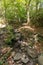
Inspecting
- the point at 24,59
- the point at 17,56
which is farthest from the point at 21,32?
the point at 24,59

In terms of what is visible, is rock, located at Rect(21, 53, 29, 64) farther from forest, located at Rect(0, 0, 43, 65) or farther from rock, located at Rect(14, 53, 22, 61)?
rock, located at Rect(14, 53, 22, 61)

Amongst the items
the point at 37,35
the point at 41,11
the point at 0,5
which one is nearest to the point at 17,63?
the point at 37,35

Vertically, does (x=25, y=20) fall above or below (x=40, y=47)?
above

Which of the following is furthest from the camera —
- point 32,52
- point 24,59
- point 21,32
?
point 21,32

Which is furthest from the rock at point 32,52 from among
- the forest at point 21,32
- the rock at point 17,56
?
the rock at point 17,56

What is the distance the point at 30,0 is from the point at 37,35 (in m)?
2.00

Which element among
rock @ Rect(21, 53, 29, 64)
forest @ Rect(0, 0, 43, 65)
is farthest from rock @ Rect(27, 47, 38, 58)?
rock @ Rect(21, 53, 29, 64)

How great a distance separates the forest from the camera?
7.17m

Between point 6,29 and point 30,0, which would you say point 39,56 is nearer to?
point 6,29

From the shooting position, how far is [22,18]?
9.85 metres

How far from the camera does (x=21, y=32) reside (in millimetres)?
8734

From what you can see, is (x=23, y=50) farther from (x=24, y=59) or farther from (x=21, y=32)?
(x=21, y=32)

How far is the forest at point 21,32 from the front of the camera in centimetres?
717

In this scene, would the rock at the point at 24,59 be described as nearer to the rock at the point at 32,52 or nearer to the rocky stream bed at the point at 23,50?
the rocky stream bed at the point at 23,50
